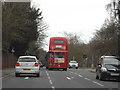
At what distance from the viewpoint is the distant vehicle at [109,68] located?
75.8 feet

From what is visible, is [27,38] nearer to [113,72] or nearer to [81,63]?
[113,72]

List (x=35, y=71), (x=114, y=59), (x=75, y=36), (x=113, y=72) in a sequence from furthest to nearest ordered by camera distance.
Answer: (x=75, y=36) → (x=35, y=71) → (x=114, y=59) → (x=113, y=72)

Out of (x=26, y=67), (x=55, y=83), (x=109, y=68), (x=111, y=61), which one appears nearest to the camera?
(x=55, y=83)

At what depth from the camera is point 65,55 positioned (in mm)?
44969

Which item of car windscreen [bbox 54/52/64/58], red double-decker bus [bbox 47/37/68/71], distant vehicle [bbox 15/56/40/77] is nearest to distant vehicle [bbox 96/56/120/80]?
distant vehicle [bbox 15/56/40/77]

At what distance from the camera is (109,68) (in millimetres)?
23422

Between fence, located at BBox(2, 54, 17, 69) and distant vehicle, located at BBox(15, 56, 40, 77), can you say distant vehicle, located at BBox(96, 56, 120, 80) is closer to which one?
distant vehicle, located at BBox(15, 56, 40, 77)

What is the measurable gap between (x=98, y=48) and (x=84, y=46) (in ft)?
164

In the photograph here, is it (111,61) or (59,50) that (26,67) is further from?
(59,50)

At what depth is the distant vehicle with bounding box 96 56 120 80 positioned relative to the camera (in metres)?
23.1

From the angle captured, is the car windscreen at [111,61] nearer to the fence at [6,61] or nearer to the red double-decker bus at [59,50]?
the red double-decker bus at [59,50]

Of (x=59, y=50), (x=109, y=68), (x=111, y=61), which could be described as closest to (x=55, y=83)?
(x=109, y=68)

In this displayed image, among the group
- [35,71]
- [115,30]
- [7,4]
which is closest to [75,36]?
[7,4]

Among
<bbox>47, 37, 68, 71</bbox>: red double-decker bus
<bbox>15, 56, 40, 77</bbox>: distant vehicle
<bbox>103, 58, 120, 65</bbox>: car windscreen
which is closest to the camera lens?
<bbox>103, 58, 120, 65</bbox>: car windscreen
